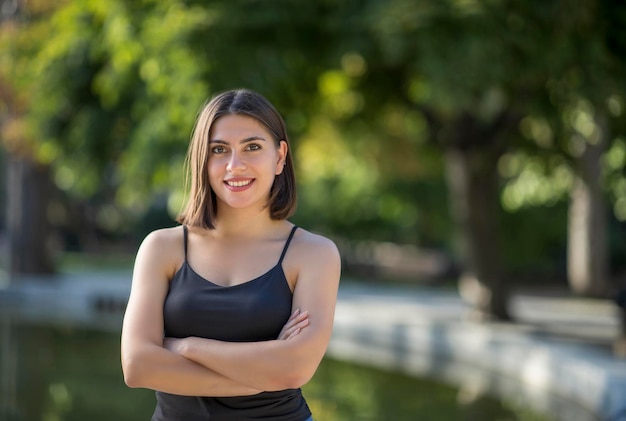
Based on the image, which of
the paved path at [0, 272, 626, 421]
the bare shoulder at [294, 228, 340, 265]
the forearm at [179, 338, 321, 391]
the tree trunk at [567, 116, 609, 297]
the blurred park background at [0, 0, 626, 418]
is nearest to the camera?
the forearm at [179, 338, 321, 391]

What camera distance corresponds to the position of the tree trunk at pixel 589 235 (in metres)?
19.3

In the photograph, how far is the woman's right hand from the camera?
291 centimetres

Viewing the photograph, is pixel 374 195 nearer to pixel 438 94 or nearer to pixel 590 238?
pixel 590 238

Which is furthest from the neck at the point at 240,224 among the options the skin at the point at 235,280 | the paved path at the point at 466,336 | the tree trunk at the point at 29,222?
the tree trunk at the point at 29,222

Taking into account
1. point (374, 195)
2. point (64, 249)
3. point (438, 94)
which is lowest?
point (64, 249)

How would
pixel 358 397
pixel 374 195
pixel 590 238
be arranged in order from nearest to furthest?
pixel 358 397 → pixel 590 238 → pixel 374 195

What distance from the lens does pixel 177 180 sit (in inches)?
493

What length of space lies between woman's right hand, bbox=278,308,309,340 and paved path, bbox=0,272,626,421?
506cm

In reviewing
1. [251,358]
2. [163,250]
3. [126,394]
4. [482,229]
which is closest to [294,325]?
[251,358]

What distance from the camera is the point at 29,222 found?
71.8ft

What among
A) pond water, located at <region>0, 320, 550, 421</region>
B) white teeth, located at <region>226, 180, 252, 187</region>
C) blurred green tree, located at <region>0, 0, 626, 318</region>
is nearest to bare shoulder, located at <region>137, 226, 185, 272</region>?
white teeth, located at <region>226, 180, 252, 187</region>

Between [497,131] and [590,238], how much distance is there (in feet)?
23.8

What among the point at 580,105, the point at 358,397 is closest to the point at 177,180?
the point at 358,397

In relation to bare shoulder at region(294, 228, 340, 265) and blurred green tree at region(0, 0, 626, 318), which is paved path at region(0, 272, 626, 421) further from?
bare shoulder at region(294, 228, 340, 265)
